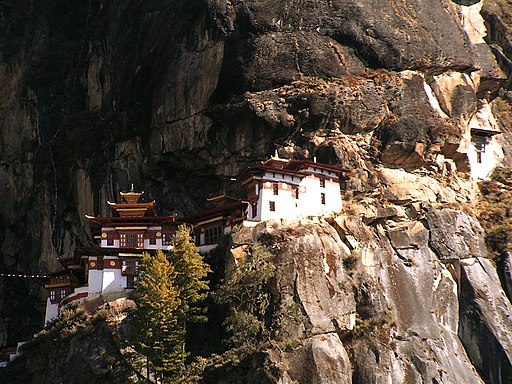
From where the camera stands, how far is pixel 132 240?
2530 inches

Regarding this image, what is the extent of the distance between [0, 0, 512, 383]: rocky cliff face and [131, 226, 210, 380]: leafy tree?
18.5 ft

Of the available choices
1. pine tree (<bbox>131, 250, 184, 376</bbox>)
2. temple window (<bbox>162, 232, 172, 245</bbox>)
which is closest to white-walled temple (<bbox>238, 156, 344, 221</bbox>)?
temple window (<bbox>162, 232, 172, 245</bbox>)

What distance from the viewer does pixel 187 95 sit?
71.4 metres

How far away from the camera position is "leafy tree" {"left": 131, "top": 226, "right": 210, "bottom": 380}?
5331 cm

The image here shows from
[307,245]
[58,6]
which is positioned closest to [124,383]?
[307,245]

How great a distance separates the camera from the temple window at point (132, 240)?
64062mm

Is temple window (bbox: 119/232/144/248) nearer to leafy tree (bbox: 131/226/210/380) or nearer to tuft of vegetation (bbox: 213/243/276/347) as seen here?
leafy tree (bbox: 131/226/210/380)

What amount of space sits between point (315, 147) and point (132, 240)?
15.4 m

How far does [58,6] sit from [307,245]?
1854 inches

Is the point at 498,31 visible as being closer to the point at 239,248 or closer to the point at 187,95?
the point at 187,95

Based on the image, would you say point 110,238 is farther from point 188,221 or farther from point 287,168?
point 287,168

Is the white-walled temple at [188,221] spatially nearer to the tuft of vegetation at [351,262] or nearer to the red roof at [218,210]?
the red roof at [218,210]

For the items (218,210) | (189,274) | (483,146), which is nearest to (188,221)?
(218,210)

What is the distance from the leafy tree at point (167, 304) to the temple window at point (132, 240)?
6.62 meters
